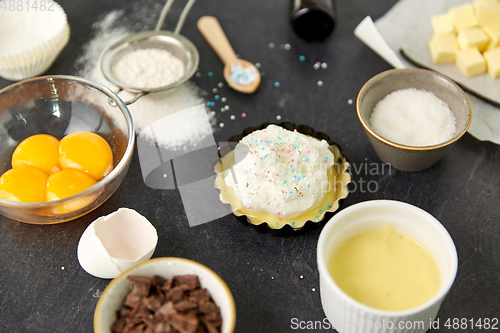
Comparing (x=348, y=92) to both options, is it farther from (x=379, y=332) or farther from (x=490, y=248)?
(x=379, y=332)

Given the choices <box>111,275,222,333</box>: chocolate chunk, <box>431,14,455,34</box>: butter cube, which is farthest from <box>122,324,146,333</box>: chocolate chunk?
<box>431,14,455,34</box>: butter cube

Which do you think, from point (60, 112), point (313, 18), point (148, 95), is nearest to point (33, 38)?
point (60, 112)

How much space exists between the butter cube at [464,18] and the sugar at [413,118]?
478 millimetres

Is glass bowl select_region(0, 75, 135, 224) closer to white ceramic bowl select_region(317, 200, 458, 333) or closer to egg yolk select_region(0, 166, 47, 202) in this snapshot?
egg yolk select_region(0, 166, 47, 202)

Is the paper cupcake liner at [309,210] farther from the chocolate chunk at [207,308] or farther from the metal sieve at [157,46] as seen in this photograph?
the metal sieve at [157,46]

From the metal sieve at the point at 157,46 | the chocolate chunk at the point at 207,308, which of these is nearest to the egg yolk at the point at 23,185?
the metal sieve at the point at 157,46

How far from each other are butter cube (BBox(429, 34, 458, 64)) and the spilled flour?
1.00 m

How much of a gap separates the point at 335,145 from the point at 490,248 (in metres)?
0.58

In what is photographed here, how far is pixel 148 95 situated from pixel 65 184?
21.6 inches

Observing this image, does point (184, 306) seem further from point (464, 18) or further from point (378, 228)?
point (464, 18)

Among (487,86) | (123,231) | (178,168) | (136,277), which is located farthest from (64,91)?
(487,86)

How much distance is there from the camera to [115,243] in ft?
4.19

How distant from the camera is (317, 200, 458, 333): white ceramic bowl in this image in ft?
3.37

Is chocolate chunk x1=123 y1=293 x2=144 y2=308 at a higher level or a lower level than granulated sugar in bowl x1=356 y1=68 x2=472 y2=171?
higher
